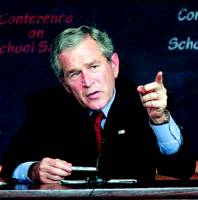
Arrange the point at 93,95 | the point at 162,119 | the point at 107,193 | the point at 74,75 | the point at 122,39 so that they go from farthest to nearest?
the point at 122,39 → the point at 74,75 → the point at 93,95 → the point at 162,119 → the point at 107,193

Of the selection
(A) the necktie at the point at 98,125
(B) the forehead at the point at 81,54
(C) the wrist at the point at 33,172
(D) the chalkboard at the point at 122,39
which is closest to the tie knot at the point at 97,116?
(A) the necktie at the point at 98,125

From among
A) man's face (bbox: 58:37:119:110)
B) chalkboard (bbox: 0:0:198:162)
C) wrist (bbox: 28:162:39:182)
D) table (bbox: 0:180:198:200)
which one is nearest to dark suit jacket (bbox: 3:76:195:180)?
man's face (bbox: 58:37:119:110)

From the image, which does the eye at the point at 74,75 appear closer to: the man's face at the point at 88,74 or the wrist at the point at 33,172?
the man's face at the point at 88,74

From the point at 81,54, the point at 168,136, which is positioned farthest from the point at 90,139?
the point at 168,136

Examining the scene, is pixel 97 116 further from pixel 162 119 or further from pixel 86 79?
pixel 162 119

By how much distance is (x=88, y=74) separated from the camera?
99.1 inches

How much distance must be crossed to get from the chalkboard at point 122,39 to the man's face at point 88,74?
2.41ft

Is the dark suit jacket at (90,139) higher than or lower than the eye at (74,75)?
lower

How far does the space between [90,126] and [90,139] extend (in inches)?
2.3

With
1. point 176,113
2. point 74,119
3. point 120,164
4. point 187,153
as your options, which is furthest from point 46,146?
point 176,113

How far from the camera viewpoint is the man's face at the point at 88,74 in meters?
2.45

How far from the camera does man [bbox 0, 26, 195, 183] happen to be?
7.89ft

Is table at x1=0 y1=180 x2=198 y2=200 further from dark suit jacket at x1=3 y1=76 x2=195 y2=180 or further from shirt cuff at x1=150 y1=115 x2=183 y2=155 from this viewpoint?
dark suit jacket at x1=3 y1=76 x2=195 y2=180

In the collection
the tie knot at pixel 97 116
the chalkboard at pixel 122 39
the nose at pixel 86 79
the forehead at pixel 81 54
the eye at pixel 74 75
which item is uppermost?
the chalkboard at pixel 122 39
